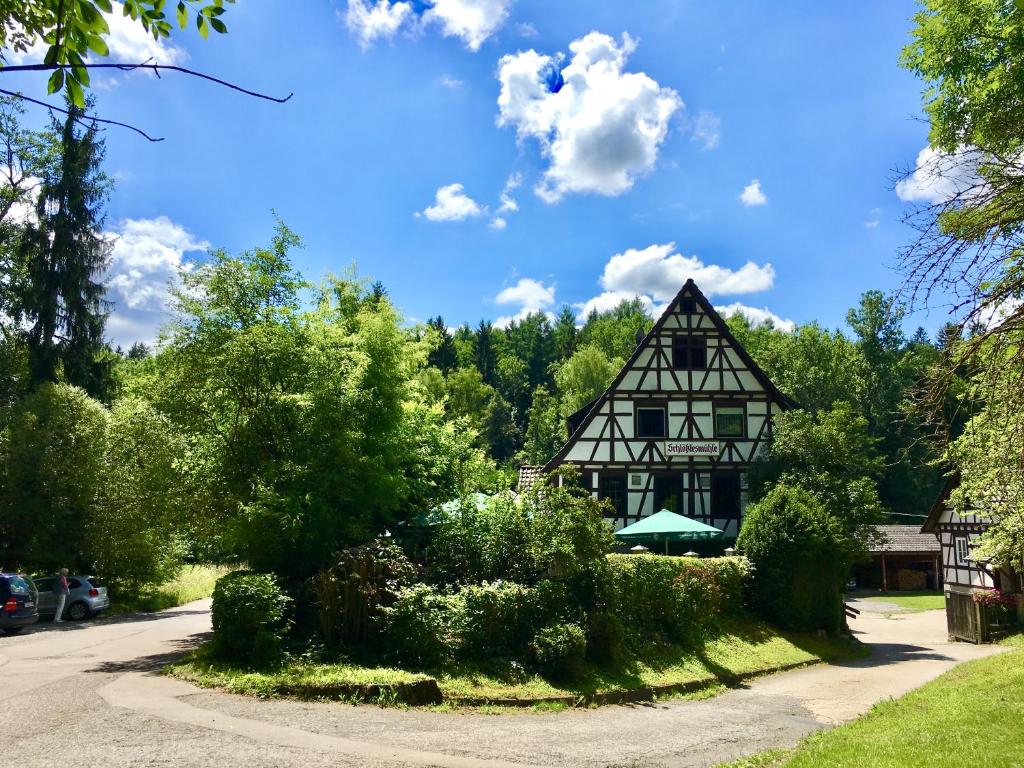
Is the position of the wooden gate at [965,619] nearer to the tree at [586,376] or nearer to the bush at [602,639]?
the bush at [602,639]

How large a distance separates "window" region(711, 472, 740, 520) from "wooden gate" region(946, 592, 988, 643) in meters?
9.28

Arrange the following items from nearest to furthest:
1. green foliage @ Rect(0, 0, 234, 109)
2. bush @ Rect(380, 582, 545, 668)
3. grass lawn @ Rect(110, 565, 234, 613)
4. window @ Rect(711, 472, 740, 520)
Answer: green foliage @ Rect(0, 0, 234, 109)
bush @ Rect(380, 582, 545, 668)
grass lawn @ Rect(110, 565, 234, 613)
window @ Rect(711, 472, 740, 520)

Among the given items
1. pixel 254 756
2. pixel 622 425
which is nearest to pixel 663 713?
pixel 254 756

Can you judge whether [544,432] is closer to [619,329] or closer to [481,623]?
[619,329]

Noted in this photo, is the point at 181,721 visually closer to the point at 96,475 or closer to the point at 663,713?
the point at 663,713

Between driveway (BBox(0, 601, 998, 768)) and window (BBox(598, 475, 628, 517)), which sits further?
window (BBox(598, 475, 628, 517))

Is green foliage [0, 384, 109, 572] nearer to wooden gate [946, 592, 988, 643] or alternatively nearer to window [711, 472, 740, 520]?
window [711, 472, 740, 520]

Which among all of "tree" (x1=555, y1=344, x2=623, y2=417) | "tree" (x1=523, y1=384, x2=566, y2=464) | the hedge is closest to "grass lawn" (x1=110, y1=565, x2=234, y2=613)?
the hedge

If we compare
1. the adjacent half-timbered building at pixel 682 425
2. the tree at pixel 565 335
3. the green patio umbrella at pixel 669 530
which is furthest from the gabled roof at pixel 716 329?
the tree at pixel 565 335

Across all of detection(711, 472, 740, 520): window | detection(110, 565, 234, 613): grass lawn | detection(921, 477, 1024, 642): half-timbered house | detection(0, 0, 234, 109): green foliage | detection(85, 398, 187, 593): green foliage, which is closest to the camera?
detection(0, 0, 234, 109): green foliage

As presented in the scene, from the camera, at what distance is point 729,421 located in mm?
32125

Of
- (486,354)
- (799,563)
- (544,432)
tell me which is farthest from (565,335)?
(799,563)

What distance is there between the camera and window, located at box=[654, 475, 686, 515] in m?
31.2

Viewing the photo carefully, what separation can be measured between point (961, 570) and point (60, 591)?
31.0m
